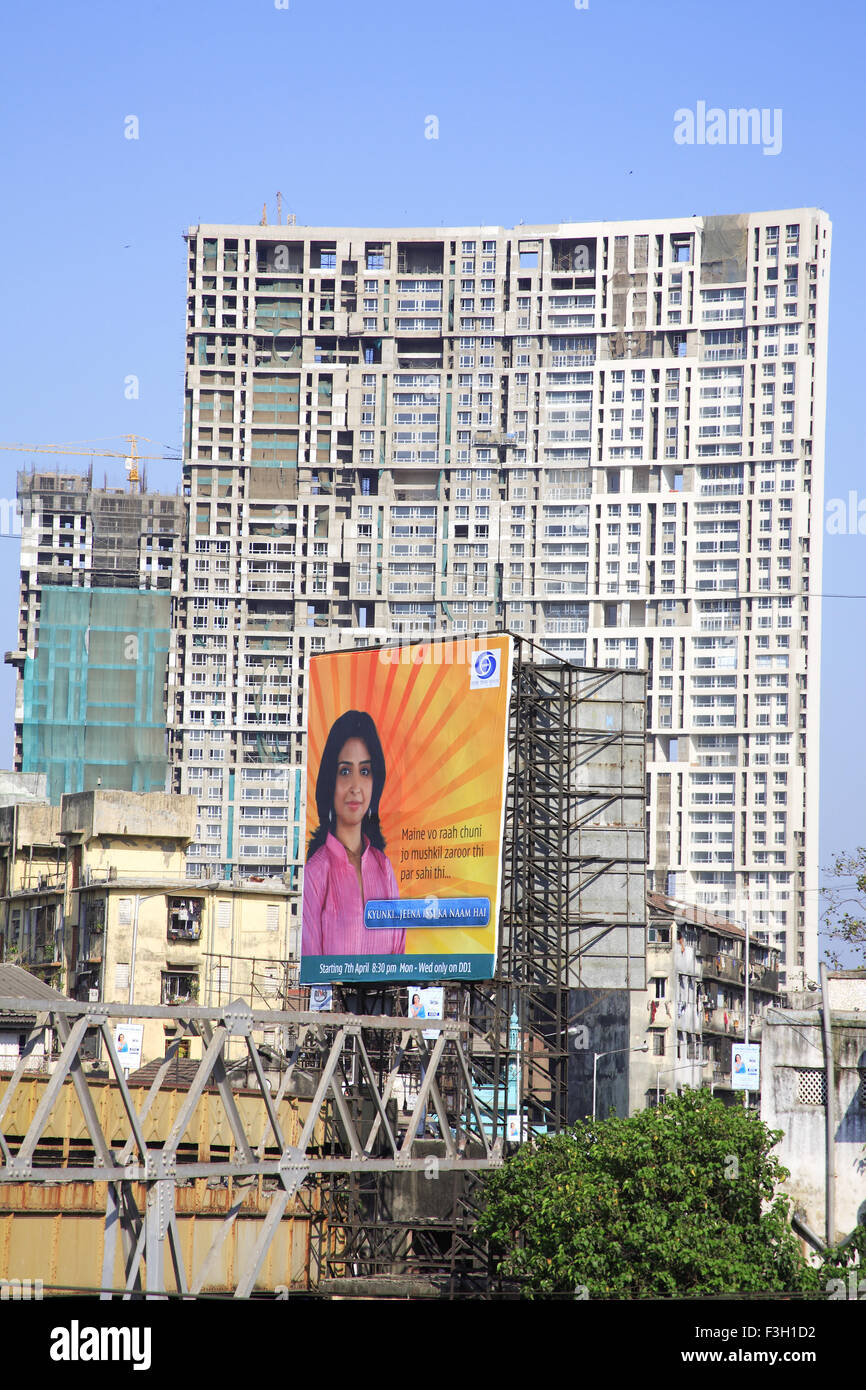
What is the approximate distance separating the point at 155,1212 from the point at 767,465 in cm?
17557

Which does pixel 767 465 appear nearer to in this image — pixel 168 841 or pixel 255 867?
pixel 255 867

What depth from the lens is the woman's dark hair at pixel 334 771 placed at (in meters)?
56.1

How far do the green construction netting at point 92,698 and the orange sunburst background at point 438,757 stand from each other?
13921 centimetres

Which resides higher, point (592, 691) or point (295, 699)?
point (295, 699)

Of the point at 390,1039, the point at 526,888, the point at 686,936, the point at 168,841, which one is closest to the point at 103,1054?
the point at 168,841

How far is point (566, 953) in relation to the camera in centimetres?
5556

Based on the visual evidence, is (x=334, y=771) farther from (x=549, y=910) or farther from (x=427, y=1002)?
(x=427, y=1002)

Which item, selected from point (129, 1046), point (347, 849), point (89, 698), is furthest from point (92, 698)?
point (347, 849)

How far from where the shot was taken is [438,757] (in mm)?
54500

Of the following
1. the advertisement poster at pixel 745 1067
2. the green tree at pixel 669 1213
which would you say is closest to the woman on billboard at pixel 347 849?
the green tree at pixel 669 1213

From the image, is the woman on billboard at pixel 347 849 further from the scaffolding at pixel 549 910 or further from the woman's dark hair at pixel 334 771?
the scaffolding at pixel 549 910

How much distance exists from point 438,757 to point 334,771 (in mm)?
4610

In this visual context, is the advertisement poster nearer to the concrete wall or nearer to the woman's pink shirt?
the woman's pink shirt

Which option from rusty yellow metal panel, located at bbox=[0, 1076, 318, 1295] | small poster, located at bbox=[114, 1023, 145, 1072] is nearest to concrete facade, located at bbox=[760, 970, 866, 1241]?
rusty yellow metal panel, located at bbox=[0, 1076, 318, 1295]
